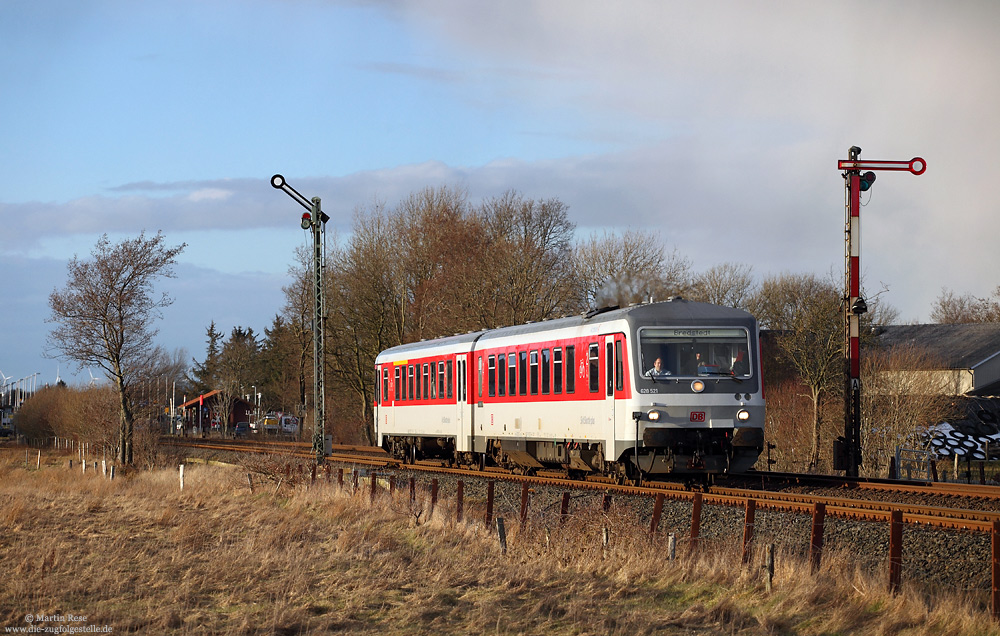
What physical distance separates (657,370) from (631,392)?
1.94 ft

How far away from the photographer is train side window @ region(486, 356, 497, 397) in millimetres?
24109

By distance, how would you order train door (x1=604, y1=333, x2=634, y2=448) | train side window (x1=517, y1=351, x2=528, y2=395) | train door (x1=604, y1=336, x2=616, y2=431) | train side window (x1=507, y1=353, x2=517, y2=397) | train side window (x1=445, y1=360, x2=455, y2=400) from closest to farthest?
train door (x1=604, y1=333, x2=634, y2=448)
train door (x1=604, y1=336, x2=616, y2=431)
train side window (x1=517, y1=351, x2=528, y2=395)
train side window (x1=507, y1=353, x2=517, y2=397)
train side window (x1=445, y1=360, x2=455, y2=400)

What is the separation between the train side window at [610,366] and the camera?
1892 cm

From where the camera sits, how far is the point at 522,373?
22766 millimetres

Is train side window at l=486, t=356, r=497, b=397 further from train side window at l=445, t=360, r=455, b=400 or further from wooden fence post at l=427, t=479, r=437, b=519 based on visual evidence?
wooden fence post at l=427, t=479, r=437, b=519

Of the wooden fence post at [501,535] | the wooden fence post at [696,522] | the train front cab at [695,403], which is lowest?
the wooden fence post at [501,535]

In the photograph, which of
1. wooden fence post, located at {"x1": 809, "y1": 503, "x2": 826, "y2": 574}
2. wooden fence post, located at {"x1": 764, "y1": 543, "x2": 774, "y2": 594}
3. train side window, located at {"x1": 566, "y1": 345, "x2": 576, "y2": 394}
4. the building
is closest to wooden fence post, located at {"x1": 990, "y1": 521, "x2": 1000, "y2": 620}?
wooden fence post, located at {"x1": 809, "y1": 503, "x2": 826, "y2": 574}

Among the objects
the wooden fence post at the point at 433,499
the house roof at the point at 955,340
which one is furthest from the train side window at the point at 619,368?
the house roof at the point at 955,340

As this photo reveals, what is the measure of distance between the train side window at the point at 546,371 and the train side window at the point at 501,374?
1.97 m

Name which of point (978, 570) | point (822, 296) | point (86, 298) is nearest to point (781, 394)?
point (822, 296)

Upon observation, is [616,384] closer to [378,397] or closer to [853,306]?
[853,306]

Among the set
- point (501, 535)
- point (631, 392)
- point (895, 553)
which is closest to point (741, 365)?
point (631, 392)

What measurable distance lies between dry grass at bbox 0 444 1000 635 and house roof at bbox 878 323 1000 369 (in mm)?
48963

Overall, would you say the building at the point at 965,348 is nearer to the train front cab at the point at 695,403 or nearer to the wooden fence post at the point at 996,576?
the train front cab at the point at 695,403
